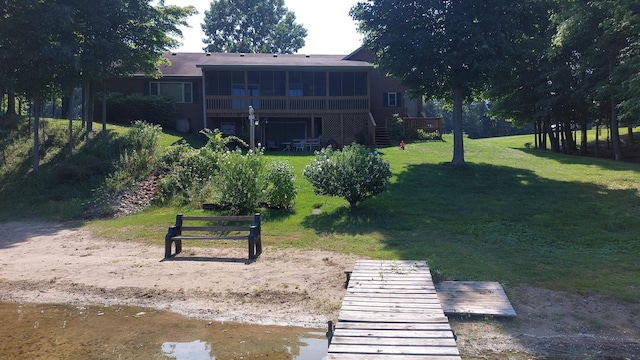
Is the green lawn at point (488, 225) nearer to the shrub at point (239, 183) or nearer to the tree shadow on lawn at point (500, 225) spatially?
the tree shadow on lawn at point (500, 225)

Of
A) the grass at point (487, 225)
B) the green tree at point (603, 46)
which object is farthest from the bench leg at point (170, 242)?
the green tree at point (603, 46)

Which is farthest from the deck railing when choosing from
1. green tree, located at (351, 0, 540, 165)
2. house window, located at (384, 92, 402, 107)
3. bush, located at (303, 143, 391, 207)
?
bush, located at (303, 143, 391, 207)

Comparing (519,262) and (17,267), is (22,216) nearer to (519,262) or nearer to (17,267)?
(17,267)

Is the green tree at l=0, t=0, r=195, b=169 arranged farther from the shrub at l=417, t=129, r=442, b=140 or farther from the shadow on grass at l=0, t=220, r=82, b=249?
the shrub at l=417, t=129, r=442, b=140

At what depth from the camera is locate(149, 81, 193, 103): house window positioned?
1308 inches

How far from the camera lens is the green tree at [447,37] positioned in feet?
63.9

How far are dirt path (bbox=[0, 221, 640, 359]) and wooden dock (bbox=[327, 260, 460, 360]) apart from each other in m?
0.68

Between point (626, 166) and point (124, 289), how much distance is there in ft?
73.8

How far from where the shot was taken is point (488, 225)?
44.7ft

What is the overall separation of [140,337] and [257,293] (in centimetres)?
223

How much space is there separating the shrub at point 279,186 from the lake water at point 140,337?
24.3ft

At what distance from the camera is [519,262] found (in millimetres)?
10195

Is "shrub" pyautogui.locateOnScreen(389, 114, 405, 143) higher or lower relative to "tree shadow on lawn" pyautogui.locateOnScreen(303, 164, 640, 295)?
higher

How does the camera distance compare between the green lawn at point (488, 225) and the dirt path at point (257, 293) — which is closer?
the dirt path at point (257, 293)
